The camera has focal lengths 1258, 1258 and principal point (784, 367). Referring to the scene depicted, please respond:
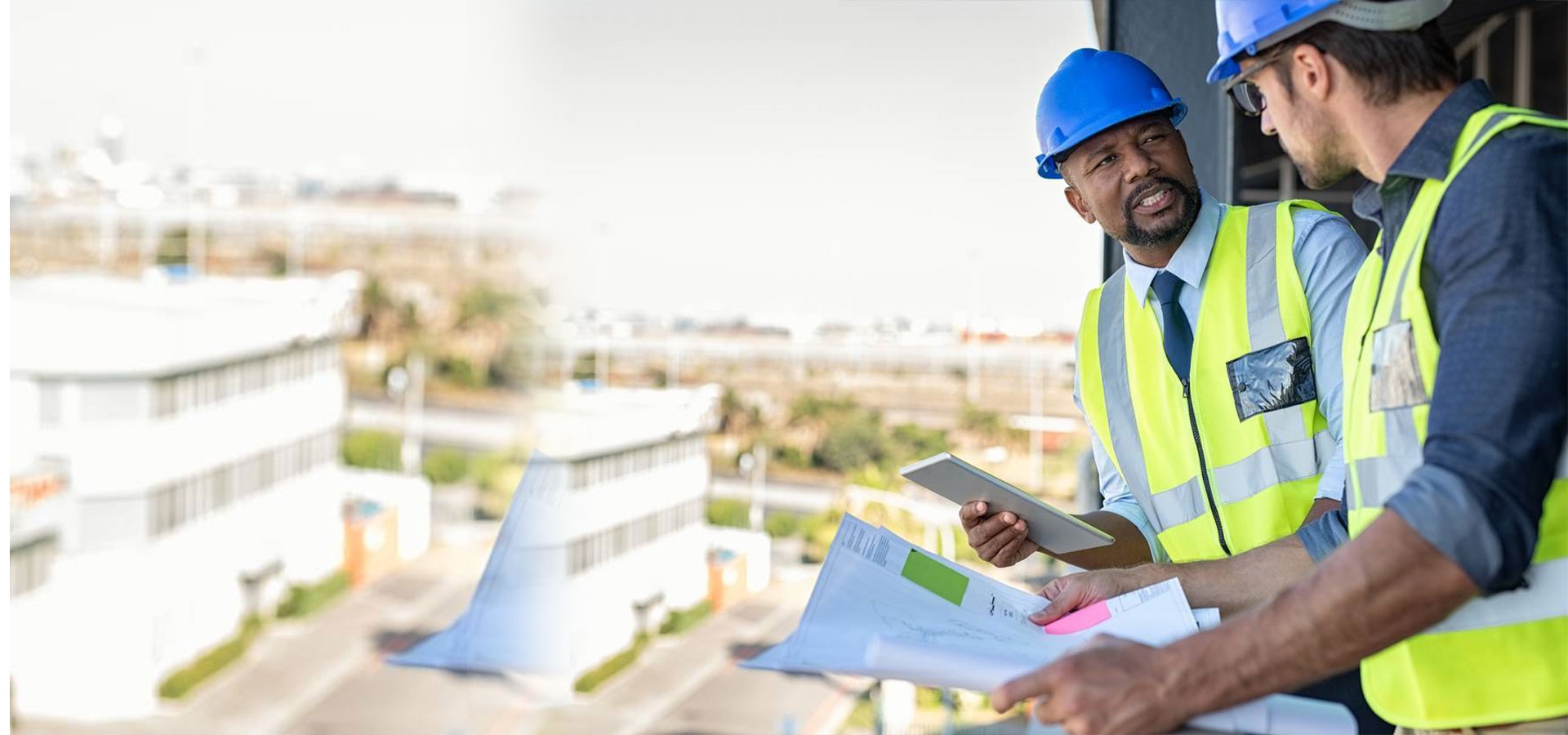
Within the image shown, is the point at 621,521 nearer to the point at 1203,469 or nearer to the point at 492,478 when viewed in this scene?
the point at 492,478

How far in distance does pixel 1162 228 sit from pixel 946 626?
68 centimetres

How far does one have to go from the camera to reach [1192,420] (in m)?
1.32

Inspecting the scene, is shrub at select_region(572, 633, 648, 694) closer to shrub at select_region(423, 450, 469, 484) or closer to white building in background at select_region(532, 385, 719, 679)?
white building in background at select_region(532, 385, 719, 679)

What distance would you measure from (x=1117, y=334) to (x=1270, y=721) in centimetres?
76

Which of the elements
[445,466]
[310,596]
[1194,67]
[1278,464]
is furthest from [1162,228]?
[310,596]

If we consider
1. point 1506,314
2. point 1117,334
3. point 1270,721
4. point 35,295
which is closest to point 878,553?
point 1270,721

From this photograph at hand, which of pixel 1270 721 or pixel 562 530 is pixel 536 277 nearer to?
pixel 562 530

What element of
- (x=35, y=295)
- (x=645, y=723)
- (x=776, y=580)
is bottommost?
(x=645, y=723)

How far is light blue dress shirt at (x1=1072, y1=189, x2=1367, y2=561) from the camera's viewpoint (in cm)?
123

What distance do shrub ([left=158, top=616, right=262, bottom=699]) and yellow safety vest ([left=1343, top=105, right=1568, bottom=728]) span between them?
3677 centimetres

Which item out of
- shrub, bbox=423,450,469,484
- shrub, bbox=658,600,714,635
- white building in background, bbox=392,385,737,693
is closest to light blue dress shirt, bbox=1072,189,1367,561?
white building in background, bbox=392,385,737,693

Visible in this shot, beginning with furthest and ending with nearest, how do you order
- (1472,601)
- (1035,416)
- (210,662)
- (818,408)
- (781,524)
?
(781,524), (210,662), (818,408), (1035,416), (1472,601)

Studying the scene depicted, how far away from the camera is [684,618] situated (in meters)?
37.0

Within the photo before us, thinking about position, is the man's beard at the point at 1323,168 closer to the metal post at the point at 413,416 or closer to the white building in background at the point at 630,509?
the white building in background at the point at 630,509
